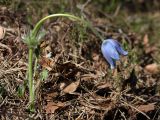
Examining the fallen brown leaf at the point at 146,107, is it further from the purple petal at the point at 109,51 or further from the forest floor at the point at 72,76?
the purple petal at the point at 109,51

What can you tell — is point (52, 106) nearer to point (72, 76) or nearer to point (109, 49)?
point (72, 76)

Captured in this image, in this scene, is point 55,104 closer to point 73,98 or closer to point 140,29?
point 73,98

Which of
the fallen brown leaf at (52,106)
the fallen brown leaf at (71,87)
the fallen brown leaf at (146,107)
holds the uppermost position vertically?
the fallen brown leaf at (71,87)

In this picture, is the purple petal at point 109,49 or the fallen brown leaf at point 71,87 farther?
the fallen brown leaf at point 71,87

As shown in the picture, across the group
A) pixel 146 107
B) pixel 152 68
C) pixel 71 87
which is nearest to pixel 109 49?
pixel 71 87

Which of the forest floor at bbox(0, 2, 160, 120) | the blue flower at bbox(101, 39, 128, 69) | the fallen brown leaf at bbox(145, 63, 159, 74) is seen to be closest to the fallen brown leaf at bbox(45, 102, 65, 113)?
the forest floor at bbox(0, 2, 160, 120)

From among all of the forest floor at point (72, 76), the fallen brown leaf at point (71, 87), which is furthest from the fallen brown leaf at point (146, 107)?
the fallen brown leaf at point (71, 87)

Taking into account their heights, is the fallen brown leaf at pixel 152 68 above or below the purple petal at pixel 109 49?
below

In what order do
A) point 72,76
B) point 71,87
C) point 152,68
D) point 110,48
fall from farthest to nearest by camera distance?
point 152,68 < point 72,76 < point 71,87 < point 110,48

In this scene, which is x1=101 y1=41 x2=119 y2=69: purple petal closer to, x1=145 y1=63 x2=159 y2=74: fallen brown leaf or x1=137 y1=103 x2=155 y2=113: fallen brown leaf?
x1=137 y1=103 x2=155 y2=113: fallen brown leaf
